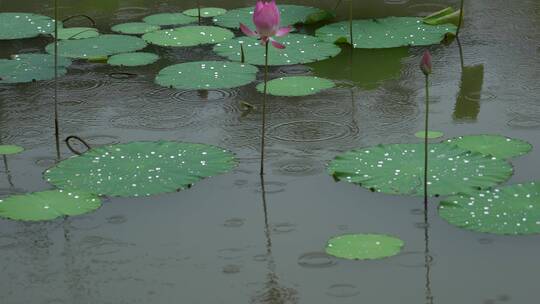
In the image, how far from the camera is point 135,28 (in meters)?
4.55

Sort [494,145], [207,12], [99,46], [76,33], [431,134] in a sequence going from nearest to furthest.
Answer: [494,145] → [431,134] → [99,46] → [76,33] → [207,12]

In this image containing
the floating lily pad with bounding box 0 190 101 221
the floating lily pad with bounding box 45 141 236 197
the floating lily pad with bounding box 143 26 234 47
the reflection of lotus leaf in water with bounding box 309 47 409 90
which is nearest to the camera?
the floating lily pad with bounding box 0 190 101 221

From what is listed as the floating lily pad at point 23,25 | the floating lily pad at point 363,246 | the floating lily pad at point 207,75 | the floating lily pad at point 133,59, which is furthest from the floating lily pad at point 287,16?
the floating lily pad at point 363,246

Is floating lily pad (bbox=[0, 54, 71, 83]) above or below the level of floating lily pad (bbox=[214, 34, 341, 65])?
below

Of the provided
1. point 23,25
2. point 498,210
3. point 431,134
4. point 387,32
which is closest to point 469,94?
point 431,134

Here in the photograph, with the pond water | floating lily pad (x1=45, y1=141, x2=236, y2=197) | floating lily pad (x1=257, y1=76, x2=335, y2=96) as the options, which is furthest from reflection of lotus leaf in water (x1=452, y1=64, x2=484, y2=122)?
floating lily pad (x1=45, y1=141, x2=236, y2=197)

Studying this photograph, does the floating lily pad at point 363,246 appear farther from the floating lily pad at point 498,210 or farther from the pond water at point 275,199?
the floating lily pad at point 498,210

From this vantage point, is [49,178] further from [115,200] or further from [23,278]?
[23,278]

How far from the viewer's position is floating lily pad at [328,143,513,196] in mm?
2783

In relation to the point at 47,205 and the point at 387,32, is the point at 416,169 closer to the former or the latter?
the point at 47,205

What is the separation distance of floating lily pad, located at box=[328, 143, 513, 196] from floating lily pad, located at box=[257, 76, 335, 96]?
68 cm

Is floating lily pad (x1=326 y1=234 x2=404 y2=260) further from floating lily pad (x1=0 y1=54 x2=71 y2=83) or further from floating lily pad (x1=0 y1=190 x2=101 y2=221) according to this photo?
floating lily pad (x1=0 y1=54 x2=71 y2=83)

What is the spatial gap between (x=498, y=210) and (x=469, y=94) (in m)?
1.09

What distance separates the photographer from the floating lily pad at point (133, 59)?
4.09m
